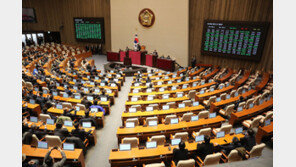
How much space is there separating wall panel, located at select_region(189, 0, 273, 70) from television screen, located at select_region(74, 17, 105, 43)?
32.4ft

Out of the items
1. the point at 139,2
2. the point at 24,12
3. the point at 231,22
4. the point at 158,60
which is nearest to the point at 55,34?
the point at 24,12

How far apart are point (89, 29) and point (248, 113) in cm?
1857

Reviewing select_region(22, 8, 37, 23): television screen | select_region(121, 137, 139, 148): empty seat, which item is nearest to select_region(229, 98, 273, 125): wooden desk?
select_region(121, 137, 139, 148): empty seat

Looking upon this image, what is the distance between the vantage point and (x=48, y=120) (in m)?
6.01

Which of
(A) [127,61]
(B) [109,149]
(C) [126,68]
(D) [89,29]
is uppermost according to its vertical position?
(D) [89,29]

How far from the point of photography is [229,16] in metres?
13.6

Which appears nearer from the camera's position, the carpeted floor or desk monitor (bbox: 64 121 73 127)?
the carpeted floor

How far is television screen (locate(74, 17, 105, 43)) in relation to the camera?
19.7 metres

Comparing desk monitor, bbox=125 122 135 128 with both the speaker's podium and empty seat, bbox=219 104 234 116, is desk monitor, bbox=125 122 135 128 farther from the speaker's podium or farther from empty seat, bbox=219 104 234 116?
the speaker's podium

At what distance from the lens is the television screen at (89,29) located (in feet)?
64.5

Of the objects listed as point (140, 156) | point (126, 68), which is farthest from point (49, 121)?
point (126, 68)

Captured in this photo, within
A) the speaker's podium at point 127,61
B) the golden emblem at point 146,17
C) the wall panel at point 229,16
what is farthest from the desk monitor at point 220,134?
the golden emblem at point 146,17

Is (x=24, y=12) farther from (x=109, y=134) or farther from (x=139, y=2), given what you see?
(x=109, y=134)

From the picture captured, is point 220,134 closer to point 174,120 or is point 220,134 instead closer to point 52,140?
point 174,120
